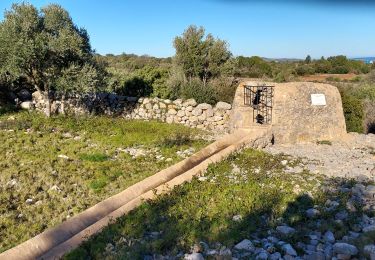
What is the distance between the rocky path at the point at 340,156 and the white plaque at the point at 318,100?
1.55 metres

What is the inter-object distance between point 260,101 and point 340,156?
464cm

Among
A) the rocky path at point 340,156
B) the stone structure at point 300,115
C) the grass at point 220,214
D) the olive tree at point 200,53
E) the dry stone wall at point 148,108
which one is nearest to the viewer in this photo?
the grass at point 220,214

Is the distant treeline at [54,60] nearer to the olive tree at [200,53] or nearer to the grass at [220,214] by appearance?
the olive tree at [200,53]

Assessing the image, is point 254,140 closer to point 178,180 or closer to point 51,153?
point 178,180

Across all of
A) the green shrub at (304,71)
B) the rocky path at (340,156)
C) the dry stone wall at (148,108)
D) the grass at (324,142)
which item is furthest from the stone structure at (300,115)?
the green shrub at (304,71)

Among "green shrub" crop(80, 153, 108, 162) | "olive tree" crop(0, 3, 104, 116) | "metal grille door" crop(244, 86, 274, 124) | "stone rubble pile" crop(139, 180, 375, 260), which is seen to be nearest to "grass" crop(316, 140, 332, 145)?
"metal grille door" crop(244, 86, 274, 124)

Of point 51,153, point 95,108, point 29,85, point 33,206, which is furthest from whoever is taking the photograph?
point 29,85

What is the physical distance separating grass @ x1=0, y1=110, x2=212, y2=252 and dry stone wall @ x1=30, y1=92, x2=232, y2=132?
1.03m

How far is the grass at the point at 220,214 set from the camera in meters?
6.34

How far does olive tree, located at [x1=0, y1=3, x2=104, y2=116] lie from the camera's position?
16.3 m

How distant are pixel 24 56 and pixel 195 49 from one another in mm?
15741

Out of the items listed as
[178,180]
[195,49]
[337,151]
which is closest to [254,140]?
[337,151]

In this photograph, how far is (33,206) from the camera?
8.92 meters

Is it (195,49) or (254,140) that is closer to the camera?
(254,140)
